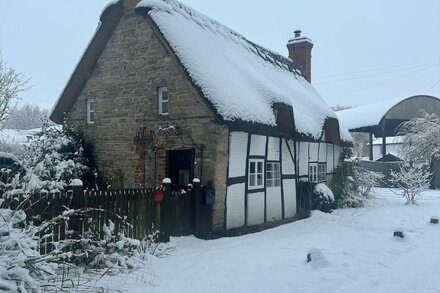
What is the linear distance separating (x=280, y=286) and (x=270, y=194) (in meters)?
6.52

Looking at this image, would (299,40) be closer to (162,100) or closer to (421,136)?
(421,136)

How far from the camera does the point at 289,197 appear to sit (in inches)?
524

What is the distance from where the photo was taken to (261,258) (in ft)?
23.9

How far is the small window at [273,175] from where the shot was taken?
40.0ft

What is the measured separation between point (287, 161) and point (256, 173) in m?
2.02

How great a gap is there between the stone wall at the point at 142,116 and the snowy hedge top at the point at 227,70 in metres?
0.44

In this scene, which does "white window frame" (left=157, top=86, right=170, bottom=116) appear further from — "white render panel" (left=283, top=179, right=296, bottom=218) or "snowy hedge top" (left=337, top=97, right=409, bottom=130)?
"snowy hedge top" (left=337, top=97, right=409, bottom=130)

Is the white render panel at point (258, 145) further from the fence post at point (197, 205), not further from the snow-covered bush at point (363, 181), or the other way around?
the snow-covered bush at point (363, 181)

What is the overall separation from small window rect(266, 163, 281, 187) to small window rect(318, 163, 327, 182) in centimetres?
391

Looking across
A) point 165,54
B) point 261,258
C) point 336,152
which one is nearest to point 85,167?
point 165,54

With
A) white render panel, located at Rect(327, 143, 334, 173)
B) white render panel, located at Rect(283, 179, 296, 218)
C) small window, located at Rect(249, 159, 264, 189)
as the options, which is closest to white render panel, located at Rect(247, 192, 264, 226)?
small window, located at Rect(249, 159, 264, 189)

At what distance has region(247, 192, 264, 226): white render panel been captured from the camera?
11148 mm

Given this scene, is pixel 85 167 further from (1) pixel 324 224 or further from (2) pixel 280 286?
(2) pixel 280 286

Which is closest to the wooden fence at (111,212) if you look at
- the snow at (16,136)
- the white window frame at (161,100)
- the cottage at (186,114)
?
the cottage at (186,114)
